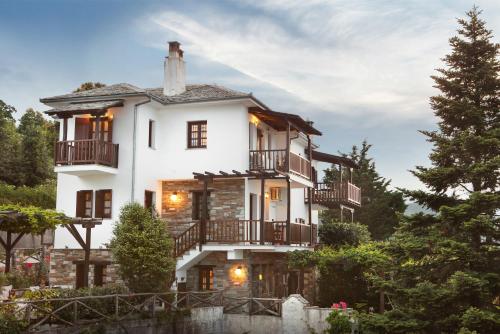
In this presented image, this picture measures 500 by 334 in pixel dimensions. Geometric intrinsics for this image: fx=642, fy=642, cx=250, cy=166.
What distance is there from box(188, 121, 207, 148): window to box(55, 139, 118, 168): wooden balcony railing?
3.52m

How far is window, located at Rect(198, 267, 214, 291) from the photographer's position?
28.1m

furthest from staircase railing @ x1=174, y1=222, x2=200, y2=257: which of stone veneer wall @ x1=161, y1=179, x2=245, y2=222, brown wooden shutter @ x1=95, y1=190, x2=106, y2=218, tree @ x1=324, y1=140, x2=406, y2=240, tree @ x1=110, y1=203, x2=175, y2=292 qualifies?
tree @ x1=324, y1=140, x2=406, y2=240

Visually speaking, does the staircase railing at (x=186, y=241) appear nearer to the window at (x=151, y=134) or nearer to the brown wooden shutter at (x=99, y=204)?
the brown wooden shutter at (x=99, y=204)

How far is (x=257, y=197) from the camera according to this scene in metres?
30.6

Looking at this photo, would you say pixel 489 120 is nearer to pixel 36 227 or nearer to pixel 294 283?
pixel 36 227

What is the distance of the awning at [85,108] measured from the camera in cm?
2741

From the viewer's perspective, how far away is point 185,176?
1150 inches

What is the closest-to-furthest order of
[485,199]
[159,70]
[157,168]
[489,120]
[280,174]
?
[485,199], [489,120], [280,174], [157,168], [159,70]

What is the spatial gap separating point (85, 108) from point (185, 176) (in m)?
5.33

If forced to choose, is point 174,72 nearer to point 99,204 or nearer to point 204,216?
point 99,204

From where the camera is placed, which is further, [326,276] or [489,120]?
[326,276]

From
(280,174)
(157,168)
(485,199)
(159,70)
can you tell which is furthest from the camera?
(159,70)

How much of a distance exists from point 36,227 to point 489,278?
45.4 ft

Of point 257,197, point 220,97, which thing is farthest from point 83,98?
point 257,197
